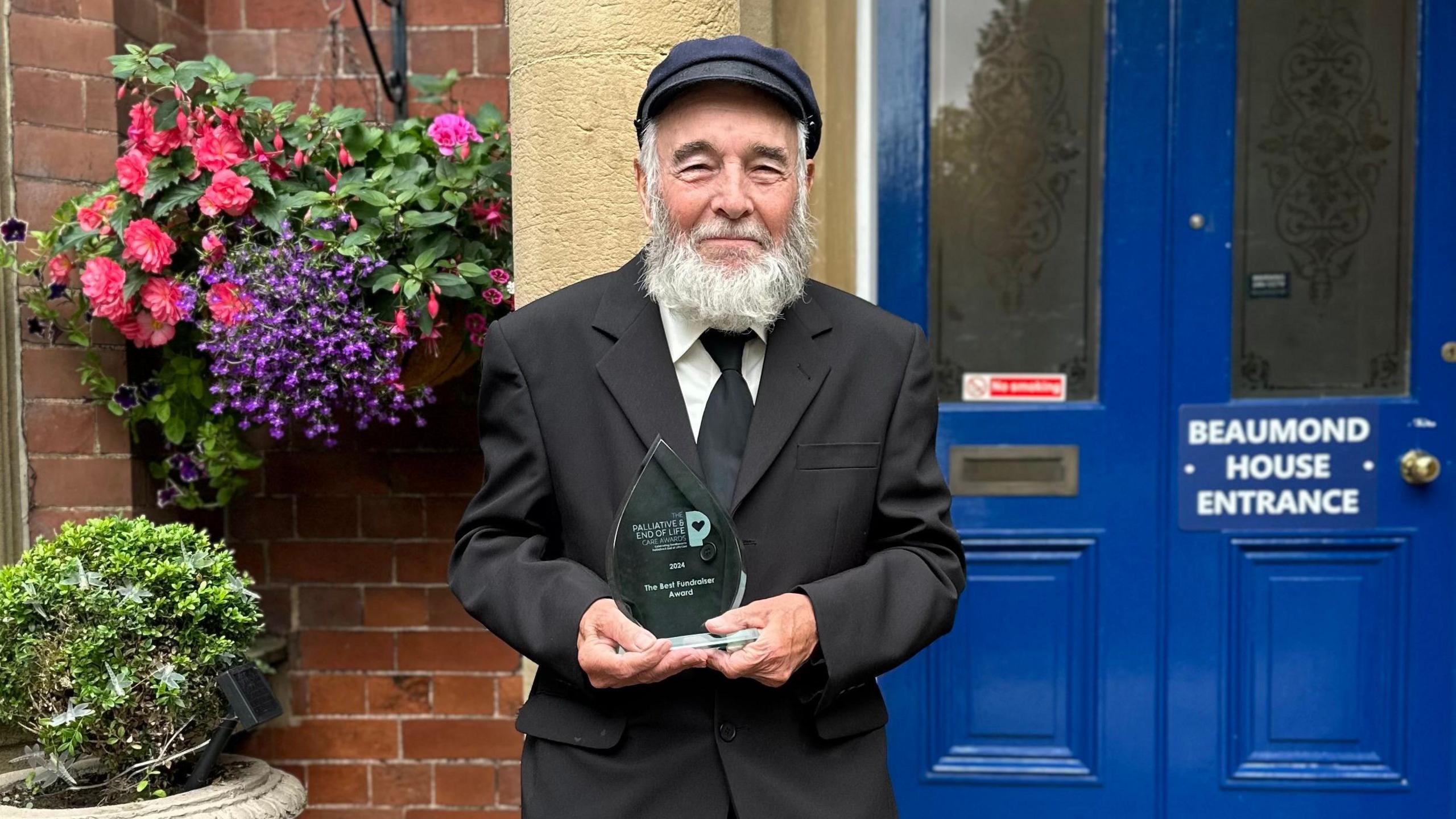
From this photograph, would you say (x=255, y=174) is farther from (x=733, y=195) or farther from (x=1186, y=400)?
(x=1186, y=400)

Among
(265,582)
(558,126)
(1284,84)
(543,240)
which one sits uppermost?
(1284,84)

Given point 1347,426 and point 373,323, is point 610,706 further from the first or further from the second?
point 1347,426

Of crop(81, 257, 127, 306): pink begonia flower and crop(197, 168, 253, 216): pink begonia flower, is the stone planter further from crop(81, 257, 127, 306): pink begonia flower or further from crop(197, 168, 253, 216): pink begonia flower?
crop(197, 168, 253, 216): pink begonia flower

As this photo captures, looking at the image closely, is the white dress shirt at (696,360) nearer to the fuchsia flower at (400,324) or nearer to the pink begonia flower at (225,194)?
the fuchsia flower at (400,324)

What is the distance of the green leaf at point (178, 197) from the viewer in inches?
108

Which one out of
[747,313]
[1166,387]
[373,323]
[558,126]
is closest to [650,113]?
Result: [747,313]

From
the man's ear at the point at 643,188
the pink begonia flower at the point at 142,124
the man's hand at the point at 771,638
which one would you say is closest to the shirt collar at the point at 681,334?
the man's ear at the point at 643,188

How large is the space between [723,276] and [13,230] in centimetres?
203

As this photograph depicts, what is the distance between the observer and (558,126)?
8.08 feet

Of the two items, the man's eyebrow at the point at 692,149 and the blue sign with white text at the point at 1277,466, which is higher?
the man's eyebrow at the point at 692,149

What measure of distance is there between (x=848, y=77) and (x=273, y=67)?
62.0 inches

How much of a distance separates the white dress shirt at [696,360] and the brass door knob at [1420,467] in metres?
2.14

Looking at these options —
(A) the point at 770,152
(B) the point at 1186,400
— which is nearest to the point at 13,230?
(A) the point at 770,152

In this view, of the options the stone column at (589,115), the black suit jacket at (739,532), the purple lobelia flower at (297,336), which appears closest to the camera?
the black suit jacket at (739,532)
